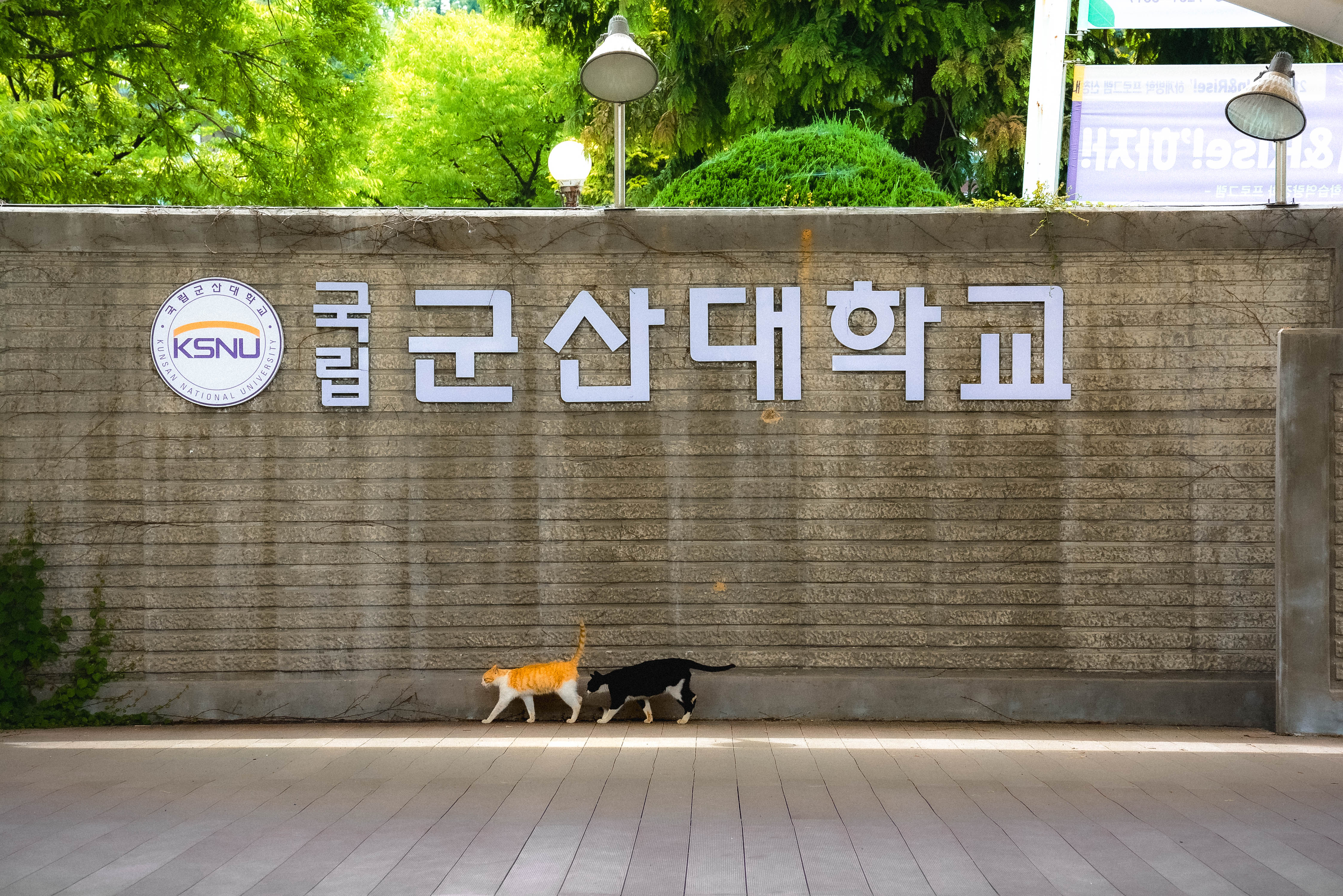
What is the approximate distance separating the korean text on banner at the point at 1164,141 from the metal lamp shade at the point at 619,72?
408cm

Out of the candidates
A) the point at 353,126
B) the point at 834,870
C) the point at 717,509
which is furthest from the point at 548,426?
the point at 353,126

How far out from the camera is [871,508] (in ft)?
25.7

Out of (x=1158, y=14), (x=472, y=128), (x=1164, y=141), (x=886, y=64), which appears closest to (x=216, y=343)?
(x=1164, y=141)

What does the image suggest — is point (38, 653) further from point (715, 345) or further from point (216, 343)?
point (715, 345)

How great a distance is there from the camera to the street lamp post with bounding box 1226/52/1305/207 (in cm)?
731

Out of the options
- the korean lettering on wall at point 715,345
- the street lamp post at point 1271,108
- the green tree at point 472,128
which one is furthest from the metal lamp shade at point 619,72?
the green tree at point 472,128

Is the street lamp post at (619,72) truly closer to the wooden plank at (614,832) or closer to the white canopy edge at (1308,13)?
the white canopy edge at (1308,13)

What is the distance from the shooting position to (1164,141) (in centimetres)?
991

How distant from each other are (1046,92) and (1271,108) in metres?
2.55

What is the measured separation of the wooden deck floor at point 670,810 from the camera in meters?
4.57

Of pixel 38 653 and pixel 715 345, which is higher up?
pixel 715 345

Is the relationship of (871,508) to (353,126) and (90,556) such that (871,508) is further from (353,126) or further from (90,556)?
(353,126)

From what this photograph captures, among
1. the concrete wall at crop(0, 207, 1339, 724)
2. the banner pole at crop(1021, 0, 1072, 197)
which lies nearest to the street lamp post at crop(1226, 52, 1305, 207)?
the concrete wall at crop(0, 207, 1339, 724)

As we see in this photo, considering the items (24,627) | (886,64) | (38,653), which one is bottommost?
(38,653)
